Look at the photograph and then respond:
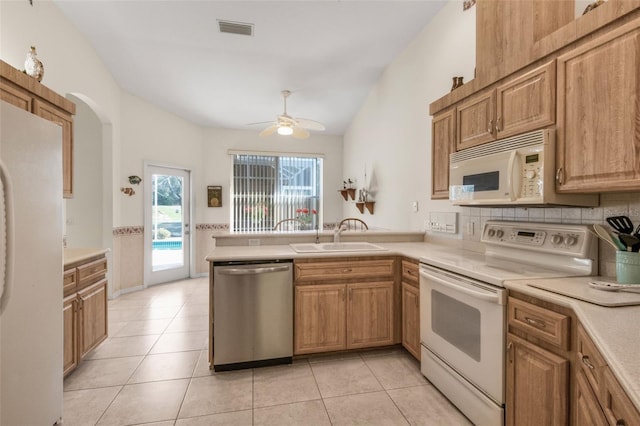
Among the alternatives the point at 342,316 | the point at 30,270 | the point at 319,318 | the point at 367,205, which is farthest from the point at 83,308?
the point at 367,205

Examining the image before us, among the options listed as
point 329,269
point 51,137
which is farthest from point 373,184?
point 51,137

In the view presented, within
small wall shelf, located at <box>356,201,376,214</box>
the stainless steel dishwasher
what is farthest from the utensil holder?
small wall shelf, located at <box>356,201,376,214</box>

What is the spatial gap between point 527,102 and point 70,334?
336 centimetres

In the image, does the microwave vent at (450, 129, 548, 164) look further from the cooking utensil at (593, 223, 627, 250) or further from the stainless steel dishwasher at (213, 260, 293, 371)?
the stainless steel dishwasher at (213, 260, 293, 371)

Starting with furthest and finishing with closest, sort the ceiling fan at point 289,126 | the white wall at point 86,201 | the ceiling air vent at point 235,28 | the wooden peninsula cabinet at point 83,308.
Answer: the white wall at point 86,201 < the ceiling fan at point 289,126 < the ceiling air vent at point 235,28 < the wooden peninsula cabinet at point 83,308

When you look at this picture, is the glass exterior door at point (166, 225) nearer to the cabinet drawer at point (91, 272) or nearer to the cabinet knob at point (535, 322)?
the cabinet drawer at point (91, 272)

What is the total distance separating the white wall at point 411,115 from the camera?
2.90m

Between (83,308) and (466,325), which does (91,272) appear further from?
(466,325)

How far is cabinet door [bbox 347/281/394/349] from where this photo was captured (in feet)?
8.51

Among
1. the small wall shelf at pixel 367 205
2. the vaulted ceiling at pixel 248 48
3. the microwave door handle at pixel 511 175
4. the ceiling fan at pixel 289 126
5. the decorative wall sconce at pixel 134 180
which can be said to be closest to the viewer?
the microwave door handle at pixel 511 175

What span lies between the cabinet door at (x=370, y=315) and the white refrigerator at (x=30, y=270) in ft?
6.32

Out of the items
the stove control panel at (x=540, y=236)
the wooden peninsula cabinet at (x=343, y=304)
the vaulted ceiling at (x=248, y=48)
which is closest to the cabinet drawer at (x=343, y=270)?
the wooden peninsula cabinet at (x=343, y=304)

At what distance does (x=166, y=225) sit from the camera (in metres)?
5.29

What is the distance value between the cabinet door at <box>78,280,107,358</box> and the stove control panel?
10.1 feet
